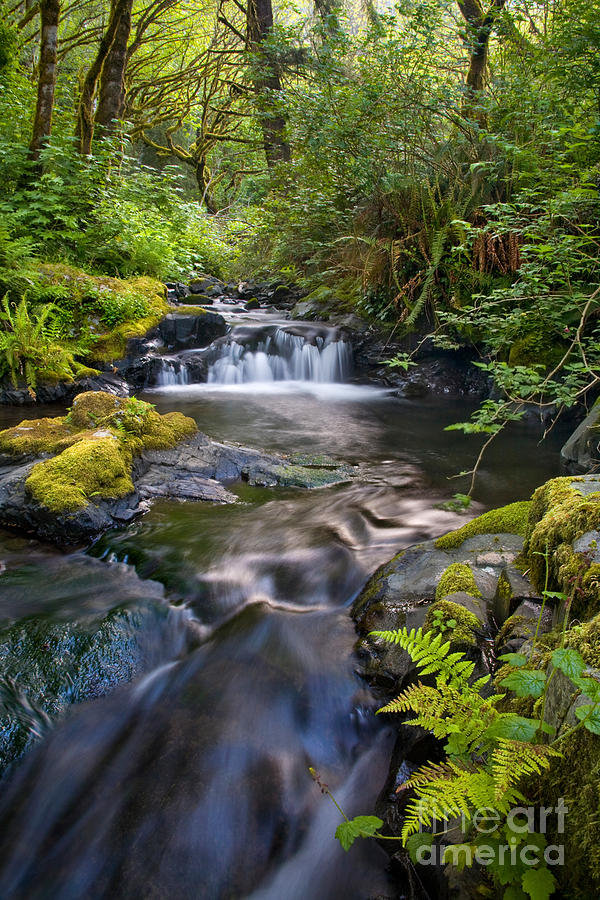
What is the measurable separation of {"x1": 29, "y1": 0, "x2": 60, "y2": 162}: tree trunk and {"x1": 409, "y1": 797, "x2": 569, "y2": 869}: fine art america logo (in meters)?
11.7

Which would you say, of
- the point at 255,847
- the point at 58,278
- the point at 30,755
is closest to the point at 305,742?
the point at 255,847

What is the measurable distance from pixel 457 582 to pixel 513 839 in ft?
5.13

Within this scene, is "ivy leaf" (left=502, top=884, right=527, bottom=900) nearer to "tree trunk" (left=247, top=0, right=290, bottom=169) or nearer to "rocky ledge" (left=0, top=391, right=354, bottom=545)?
"rocky ledge" (left=0, top=391, right=354, bottom=545)

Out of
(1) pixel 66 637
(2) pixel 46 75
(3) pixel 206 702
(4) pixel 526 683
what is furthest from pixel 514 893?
(2) pixel 46 75

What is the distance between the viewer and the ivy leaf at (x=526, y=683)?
138 cm

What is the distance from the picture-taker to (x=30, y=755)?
2393 millimetres

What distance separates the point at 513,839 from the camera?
126cm

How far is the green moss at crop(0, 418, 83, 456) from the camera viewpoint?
509cm

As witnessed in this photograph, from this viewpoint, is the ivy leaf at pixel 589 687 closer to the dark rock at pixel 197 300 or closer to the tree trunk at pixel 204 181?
the dark rock at pixel 197 300

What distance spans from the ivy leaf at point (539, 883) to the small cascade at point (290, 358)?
9.78 metres

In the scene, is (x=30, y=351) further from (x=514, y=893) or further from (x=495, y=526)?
(x=514, y=893)

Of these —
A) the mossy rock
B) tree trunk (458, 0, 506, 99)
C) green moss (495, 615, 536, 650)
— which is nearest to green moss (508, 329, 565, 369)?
tree trunk (458, 0, 506, 99)

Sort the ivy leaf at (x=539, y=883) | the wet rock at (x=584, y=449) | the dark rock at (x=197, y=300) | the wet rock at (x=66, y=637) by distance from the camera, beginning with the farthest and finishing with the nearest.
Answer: the dark rock at (x=197, y=300) → the wet rock at (x=584, y=449) → the wet rock at (x=66, y=637) → the ivy leaf at (x=539, y=883)

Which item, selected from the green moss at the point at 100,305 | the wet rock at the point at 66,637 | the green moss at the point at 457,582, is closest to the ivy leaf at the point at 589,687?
the green moss at the point at 457,582
